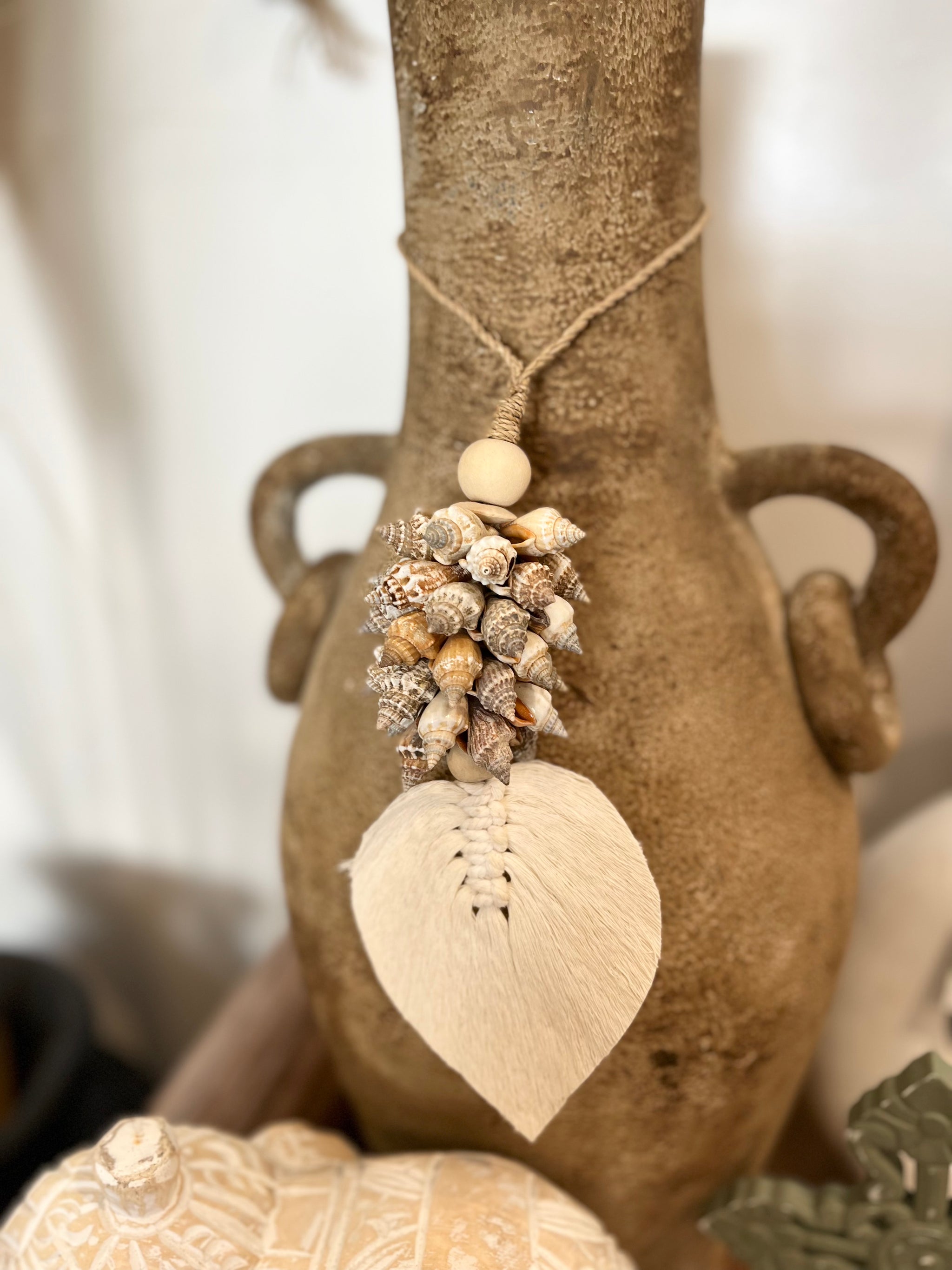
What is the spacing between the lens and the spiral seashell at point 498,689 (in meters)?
0.37

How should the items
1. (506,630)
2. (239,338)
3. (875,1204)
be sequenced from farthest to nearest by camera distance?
1. (239,338)
2. (875,1204)
3. (506,630)

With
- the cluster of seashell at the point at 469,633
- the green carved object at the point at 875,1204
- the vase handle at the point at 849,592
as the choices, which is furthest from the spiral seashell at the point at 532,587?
the green carved object at the point at 875,1204

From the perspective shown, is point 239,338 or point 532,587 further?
point 239,338

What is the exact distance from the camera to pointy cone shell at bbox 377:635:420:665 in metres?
0.37

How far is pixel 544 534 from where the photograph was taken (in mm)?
380

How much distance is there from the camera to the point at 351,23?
713 millimetres

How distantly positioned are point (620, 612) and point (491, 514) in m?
0.10

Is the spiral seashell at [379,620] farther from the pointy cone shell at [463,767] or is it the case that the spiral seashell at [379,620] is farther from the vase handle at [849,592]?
the vase handle at [849,592]

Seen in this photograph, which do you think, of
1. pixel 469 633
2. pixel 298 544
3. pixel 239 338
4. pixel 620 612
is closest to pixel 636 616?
pixel 620 612

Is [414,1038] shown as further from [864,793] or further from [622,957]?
[864,793]

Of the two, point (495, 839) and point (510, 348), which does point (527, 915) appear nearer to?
point (495, 839)

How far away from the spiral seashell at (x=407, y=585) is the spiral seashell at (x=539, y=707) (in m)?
0.05

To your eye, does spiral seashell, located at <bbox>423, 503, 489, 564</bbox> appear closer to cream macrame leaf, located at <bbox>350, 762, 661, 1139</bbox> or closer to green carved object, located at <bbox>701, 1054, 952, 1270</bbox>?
cream macrame leaf, located at <bbox>350, 762, 661, 1139</bbox>

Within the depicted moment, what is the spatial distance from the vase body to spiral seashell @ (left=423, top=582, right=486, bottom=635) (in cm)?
10
